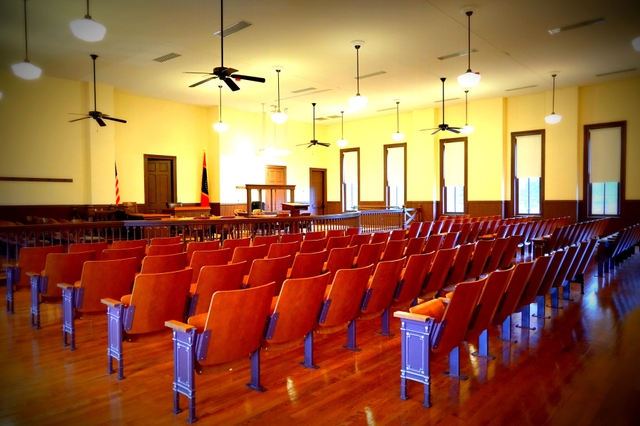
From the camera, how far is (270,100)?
13.5m

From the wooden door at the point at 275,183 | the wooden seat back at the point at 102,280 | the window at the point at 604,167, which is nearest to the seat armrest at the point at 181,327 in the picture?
the wooden seat back at the point at 102,280

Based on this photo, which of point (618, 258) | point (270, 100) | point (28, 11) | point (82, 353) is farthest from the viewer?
point (270, 100)

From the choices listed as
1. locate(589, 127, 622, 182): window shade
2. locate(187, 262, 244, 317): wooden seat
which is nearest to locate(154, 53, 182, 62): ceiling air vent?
locate(187, 262, 244, 317): wooden seat

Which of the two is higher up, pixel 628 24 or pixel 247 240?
pixel 628 24

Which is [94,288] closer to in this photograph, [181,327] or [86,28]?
[181,327]

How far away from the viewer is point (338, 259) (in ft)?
14.9

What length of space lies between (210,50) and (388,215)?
7.59 meters

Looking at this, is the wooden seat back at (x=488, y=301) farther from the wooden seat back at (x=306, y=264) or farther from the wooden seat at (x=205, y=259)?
the wooden seat at (x=205, y=259)

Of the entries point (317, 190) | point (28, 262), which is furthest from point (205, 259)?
point (317, 190)

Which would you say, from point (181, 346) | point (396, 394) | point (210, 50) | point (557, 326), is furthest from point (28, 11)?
point (557, 326)

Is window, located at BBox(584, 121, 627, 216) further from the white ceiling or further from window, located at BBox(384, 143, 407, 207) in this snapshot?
window, located at BBox(384, 143, 407, 207)

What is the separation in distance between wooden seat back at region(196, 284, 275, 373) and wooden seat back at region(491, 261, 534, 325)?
1879 millimetres

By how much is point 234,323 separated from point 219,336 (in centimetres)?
11

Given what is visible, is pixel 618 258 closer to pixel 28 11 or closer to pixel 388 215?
pixel 388 215
